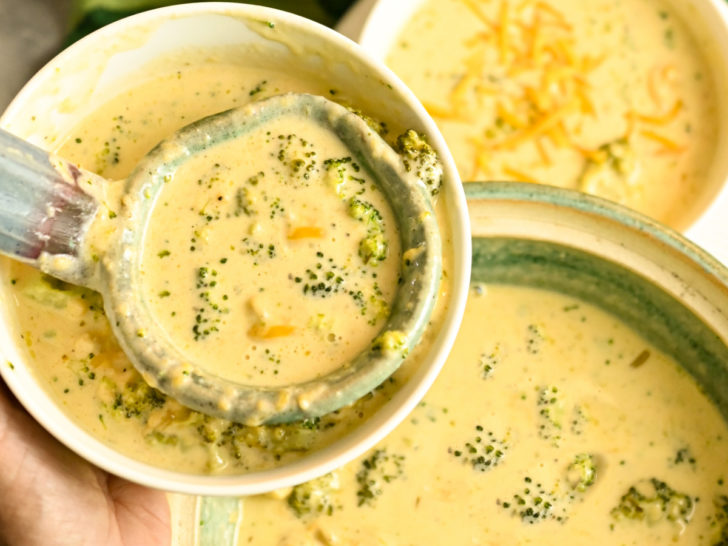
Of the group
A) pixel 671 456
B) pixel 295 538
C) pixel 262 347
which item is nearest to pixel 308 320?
pixel 262 347

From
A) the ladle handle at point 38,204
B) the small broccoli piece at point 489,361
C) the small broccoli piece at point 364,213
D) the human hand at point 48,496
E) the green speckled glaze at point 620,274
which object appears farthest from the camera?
the small broccoli piece at point 489,361

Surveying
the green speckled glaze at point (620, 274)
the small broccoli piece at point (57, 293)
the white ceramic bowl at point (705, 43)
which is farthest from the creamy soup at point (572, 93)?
the small broccoli piece at point (57, 293)

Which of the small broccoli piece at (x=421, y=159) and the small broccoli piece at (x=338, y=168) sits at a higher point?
the small broccoli piece at (x=421, y=159)

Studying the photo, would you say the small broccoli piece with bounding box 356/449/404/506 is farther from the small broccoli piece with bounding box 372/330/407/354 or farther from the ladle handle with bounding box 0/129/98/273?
the ladle handle with bounding box 0/129/98/273

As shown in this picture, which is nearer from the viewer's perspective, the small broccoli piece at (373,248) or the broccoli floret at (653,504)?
the small broccoli piece at (373,248)

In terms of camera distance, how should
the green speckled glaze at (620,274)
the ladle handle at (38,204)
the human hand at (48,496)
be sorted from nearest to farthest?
the ladle handle at (38,204) < the human hand at (48,496) < the green speckled glaze at (620,274)

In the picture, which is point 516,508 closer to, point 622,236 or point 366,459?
point 366,459

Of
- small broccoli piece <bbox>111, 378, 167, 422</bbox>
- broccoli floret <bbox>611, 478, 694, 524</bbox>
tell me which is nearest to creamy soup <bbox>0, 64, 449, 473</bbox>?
small broccoli piece <bbox>111, 378, 167, 422</bbox>

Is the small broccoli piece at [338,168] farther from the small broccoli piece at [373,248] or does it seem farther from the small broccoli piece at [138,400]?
the small broccoli piece at [138,400]

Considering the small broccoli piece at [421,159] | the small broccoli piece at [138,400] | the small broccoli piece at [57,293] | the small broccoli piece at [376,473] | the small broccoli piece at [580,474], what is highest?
the small broccoli piece at [421,159]
